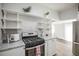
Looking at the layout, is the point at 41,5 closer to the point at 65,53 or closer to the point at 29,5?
the point at 29,5

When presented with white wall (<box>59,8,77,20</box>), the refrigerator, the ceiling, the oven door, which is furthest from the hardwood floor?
the ceiling

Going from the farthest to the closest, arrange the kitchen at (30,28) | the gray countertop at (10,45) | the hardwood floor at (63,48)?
1. the hardwood floor at (63,48)
2. the kitchen at (30,28)
3. the gray countertop at (10,45)

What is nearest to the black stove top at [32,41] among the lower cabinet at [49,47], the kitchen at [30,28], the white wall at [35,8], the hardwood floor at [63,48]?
the kitchen at [30,28]

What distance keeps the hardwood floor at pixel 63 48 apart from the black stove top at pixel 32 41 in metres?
0.34

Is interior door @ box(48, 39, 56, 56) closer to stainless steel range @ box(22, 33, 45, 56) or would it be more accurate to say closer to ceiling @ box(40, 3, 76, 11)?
stainless steel range @ box(22, 33, 45, 56)

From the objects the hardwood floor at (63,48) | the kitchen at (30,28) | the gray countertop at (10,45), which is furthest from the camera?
the hardwood floor at (63,48)

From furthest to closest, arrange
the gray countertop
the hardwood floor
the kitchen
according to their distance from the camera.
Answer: the hardwood floor → the kitchen → the gray countertop

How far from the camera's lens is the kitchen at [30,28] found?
1384 mm

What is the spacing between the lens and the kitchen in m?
1.38

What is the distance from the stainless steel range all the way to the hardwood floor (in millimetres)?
312

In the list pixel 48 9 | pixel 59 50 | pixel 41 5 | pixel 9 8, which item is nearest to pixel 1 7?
pixel 9 8

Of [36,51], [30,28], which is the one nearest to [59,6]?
[30,28]

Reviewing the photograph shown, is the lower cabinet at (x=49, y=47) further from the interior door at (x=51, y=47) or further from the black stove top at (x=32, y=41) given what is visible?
the black stove top at (x=32, y=41)

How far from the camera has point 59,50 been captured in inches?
59.7
